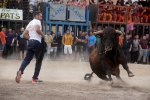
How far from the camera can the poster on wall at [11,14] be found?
26.7m

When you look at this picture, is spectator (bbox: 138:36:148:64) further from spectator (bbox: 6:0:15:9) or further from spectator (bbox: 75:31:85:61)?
spectator (bbox: 6:0:15:9)

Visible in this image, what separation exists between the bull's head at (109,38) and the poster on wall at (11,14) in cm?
1540

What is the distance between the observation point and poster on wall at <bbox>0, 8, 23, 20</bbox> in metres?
26.7

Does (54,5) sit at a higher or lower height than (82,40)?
higher

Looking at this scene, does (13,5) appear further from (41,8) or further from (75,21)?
(75,21)

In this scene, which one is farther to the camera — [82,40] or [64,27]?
[64,27]

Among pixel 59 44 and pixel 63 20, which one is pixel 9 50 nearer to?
pixel 59 44

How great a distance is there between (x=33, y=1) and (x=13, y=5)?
1154 mm

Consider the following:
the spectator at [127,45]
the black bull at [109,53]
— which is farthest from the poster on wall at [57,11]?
the black bull at [109,53]

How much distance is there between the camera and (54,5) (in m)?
28.0

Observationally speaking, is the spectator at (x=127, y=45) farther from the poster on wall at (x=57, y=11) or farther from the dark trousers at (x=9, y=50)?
the dark trousers at (x=9, y=50)

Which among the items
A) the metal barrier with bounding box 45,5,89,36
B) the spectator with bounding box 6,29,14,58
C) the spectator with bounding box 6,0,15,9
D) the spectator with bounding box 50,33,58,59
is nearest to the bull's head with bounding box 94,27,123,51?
the spectator with bounding box 6,29,14,58

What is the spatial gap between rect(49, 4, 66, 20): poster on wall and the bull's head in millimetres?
16220

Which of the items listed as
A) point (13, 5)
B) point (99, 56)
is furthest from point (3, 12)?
point (99, 56)
